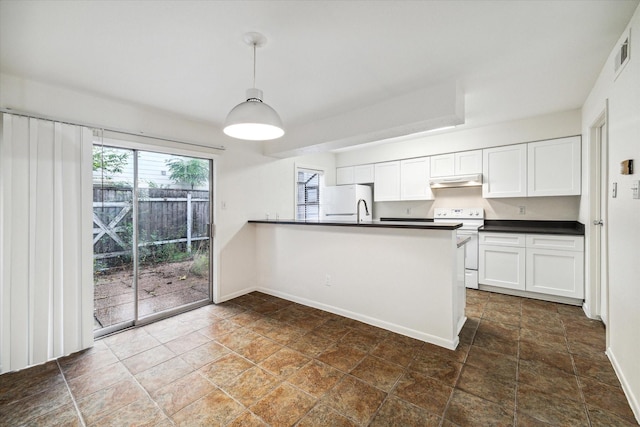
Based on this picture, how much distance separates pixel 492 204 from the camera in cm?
437

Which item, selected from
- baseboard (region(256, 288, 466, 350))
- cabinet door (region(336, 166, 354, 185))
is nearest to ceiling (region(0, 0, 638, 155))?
baseboard (region(256, 288, 466, 350))

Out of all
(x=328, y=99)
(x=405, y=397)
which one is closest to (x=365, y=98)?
(x=328, y=99)

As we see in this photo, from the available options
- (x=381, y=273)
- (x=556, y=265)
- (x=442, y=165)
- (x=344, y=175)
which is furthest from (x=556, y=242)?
(x=344, y=175)

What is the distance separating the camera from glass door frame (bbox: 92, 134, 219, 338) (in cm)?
287

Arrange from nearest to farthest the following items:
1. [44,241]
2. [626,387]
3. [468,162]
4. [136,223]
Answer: [626,387], [44,241], [136,223], [468,162]

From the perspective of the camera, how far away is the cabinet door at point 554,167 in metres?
3.53

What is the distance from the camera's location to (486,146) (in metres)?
4.17

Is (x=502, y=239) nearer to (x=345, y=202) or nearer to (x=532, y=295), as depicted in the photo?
(x=532, y=295)

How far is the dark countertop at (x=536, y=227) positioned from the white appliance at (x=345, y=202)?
208 cm

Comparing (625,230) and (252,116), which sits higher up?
(252,116)

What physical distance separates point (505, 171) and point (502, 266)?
1391 millimetres

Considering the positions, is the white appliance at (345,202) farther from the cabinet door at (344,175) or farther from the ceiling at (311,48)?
the ceiling at (311,48)

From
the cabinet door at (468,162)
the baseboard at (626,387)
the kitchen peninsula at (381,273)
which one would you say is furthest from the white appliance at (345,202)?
the baseboard at (626,387)

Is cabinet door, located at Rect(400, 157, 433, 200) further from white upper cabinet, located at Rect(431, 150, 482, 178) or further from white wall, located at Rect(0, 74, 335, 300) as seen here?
white wall, located at Rect(0, 74, 335, 300)
